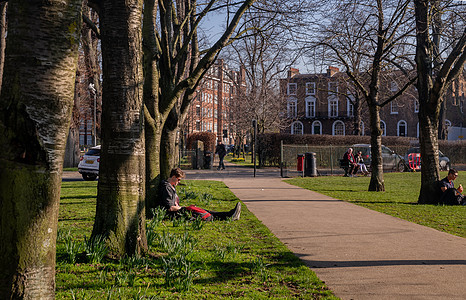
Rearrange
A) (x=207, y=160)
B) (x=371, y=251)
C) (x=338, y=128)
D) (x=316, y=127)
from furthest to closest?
(x=316, y=127)
(x=338, y=128)
(x=207, y=160)
(x=371, y=251)

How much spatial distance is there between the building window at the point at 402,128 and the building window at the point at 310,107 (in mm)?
13424

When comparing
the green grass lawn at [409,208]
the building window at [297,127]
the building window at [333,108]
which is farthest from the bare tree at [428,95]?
the building window at [297,127]

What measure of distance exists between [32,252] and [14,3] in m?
1.73

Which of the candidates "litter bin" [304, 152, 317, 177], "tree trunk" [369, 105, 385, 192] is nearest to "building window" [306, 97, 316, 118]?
"litter bin" [304, 152, 317, 177]

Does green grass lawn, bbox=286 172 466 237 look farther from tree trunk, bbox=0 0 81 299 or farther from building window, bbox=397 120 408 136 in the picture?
building window, bbox=397 120 408 136

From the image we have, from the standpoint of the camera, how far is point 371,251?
20.1ft

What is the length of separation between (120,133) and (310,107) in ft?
223

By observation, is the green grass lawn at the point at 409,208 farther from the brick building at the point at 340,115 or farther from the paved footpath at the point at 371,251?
the brick building at the point at 340,115

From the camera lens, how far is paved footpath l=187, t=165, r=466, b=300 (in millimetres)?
4535

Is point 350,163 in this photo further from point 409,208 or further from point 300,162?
point 409,208

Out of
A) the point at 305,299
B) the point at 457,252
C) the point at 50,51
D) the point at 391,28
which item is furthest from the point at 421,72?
the point at 50,51

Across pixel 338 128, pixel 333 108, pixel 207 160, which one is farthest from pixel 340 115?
pixel 207 160

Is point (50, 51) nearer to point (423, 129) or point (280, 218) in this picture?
point (280, 218)

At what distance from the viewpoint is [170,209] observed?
8328mm
